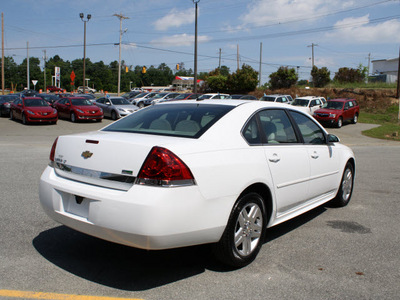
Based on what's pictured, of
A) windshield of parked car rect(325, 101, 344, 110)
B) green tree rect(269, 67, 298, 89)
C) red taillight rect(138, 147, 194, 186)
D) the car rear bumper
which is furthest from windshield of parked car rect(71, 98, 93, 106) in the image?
green tree rect(269, 67, 298, 89)

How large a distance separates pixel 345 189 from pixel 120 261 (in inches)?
154

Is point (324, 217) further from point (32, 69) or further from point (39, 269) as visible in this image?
point (32, 69)

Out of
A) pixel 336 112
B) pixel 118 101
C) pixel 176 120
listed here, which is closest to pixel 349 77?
pixel 336 112

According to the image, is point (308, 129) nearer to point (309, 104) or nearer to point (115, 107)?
point (115, 107)

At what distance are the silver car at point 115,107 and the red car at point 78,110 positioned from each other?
147cm

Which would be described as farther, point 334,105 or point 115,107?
point 334,105

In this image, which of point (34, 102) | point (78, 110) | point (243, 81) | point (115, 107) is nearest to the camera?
point (34, 102)

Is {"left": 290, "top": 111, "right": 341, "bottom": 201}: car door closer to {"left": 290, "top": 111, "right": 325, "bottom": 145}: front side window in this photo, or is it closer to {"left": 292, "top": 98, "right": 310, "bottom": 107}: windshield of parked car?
{"left": 290, "top": 111, "right": 325, "bottom": 145}: front side window

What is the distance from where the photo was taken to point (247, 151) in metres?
3.92

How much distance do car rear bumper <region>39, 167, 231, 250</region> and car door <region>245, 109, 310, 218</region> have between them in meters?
0.94

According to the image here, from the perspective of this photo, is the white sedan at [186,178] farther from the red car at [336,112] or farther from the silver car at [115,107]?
the red car at [336,112]

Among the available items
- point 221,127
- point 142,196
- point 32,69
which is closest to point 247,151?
point 221,127

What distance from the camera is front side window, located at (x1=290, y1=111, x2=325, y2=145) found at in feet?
16.8

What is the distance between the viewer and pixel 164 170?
3229 millimetres
